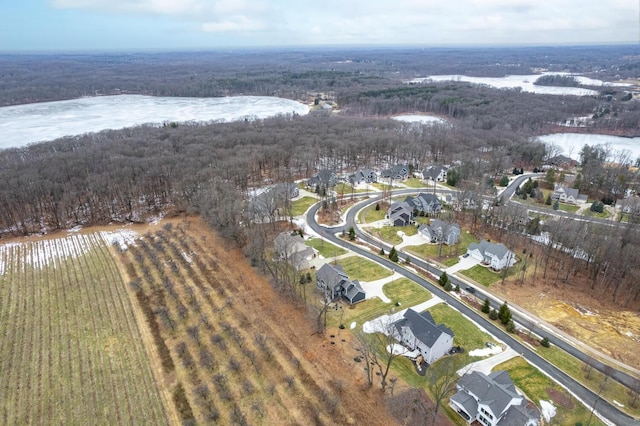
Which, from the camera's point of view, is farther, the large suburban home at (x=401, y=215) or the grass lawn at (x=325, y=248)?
the large suburban home at (x=401, y=215)

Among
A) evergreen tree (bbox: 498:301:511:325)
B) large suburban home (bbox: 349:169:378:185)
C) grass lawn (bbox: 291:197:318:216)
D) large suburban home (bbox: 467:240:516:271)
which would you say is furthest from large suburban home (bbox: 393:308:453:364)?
large suburban home (bbox: 349:169:378:185)

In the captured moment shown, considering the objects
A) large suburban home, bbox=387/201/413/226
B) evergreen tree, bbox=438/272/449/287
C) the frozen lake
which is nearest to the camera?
evergreen tree, bbox=438/272/449/287

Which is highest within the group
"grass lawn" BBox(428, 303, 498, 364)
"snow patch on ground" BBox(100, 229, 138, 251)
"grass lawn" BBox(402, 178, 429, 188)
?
"grass lawn" BBox(402, 178, 429, 188)

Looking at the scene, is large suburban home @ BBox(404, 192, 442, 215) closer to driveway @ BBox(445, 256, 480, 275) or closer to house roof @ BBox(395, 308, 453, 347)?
driveway @ BBox(445, 256, 480, 275)

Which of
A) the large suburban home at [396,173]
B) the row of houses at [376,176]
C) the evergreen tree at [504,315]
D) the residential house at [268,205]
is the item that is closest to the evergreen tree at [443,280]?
the evergreen tree at [504,315]

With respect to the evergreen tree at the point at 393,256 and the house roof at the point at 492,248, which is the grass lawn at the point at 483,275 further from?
the evergreen tree at the point at 393,256

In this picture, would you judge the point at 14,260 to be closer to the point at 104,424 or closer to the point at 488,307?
the point at 104,424

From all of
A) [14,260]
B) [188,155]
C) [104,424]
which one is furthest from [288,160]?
[104,424]
